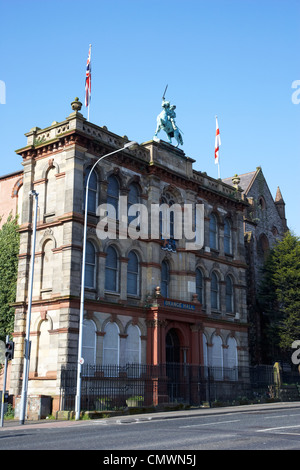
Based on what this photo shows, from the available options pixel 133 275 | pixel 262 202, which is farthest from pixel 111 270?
pixel 262 202

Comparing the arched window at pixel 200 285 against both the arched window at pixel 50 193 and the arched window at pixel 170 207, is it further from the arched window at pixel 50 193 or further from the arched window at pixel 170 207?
the arched window at pixel 50 193

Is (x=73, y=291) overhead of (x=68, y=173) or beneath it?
beneath

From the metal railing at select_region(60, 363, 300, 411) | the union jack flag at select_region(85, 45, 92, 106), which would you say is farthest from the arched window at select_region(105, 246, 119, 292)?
the union jack flag at select_region(85, 45, 92, 106)

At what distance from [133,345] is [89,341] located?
3.38m

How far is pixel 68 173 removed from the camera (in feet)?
96.9

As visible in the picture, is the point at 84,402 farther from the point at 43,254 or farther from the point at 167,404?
the point at 43,254

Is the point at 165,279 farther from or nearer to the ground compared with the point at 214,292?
farther from the ground

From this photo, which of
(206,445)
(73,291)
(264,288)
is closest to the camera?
(206,445)

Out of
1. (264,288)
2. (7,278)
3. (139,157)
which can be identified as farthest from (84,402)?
(264,288)

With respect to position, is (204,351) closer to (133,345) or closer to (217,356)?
(217,356)

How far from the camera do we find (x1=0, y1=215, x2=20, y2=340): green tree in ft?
105

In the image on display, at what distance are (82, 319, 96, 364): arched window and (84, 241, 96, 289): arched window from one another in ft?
6.67

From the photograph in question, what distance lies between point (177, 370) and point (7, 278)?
1144 cm

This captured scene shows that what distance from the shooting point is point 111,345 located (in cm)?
2948
